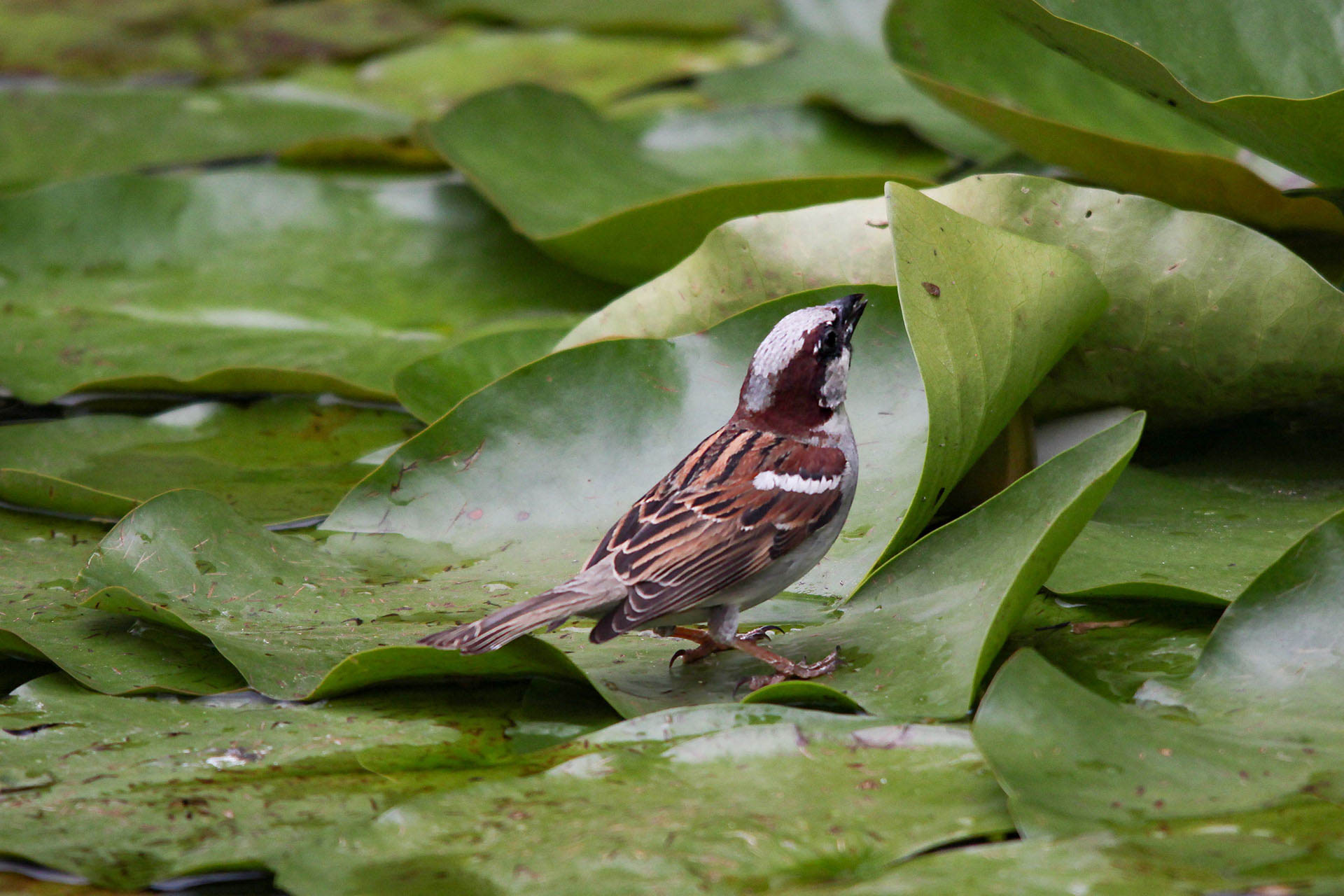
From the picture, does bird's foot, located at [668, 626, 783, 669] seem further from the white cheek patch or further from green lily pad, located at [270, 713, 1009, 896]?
green lily pad, located at [270, 713, 1009, 896]

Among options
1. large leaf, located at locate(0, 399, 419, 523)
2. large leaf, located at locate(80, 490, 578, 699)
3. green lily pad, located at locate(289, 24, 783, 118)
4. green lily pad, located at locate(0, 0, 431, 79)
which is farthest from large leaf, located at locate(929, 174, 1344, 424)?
green lily pad, located at locate(0, 0, 431, 79)

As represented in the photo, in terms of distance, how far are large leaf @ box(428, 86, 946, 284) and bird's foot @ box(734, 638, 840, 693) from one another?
4.79 ft

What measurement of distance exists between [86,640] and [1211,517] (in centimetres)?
223

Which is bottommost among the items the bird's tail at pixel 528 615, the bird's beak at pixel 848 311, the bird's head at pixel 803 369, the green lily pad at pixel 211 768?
the green lily pad at pixel 211 768

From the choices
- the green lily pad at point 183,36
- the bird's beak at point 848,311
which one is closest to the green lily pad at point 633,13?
the green lily pad at point 183,36

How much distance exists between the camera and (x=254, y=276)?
405 centimetres

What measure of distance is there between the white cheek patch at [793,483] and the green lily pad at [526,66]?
12.0 ft

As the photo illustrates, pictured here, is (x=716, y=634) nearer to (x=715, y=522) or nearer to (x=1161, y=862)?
(x=715, y=522)

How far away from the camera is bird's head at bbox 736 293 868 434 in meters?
2.42

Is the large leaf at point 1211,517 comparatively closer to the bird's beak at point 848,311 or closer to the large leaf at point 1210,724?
the large leaf at point 1210,724

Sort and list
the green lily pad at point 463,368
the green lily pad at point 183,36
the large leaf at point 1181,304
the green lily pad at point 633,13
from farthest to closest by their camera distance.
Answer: the green lily pad at point 633,13, the green lily pad at point 183,36, the green lily pad at point 463,368, the large leaf at point 1181,304

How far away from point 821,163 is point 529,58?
2284 millimetres

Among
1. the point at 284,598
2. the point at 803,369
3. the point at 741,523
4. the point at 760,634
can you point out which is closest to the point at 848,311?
the point at 803,369

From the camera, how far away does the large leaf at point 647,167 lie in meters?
3.41
